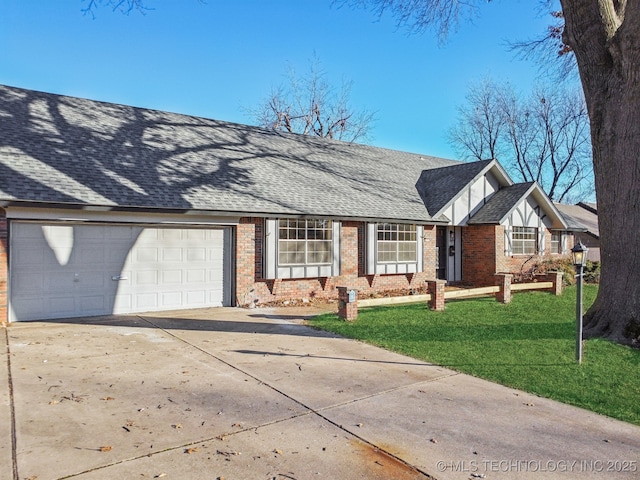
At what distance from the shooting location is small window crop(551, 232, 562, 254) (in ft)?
66.3

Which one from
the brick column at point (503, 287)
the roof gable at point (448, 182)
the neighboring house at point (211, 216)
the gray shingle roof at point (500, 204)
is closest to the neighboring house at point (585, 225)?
the neighboring house at point (211, 216)

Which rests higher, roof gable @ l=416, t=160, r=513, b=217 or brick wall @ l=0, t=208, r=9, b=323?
roof gable @ l=416, t=160, r=513, b=217

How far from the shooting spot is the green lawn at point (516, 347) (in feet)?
18.9

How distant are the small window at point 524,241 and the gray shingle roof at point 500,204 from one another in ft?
4.30

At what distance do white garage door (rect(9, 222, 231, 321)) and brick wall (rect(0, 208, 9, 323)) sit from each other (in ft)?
0.50

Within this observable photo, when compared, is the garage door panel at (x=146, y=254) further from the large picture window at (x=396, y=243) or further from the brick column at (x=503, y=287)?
the brick column at (x=503, y=287)

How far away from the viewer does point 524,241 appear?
18750 millimetres

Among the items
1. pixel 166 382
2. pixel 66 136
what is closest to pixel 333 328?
pixel 166 382

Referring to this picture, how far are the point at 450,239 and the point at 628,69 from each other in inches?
419

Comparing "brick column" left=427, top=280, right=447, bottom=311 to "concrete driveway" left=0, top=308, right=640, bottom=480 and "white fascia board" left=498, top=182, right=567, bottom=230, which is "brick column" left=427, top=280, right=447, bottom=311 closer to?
"concrete driveway" left=0, top=308, right=640, bottom=480

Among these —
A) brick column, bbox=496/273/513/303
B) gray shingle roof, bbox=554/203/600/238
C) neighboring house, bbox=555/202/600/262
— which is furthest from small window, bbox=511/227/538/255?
gray shingle roof, bbox=554/203/600/238

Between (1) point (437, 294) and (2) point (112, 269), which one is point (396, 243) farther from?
(2) point (112, 269)

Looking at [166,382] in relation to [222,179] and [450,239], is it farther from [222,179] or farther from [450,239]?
[450,239]

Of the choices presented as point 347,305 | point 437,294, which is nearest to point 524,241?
point 437,294
